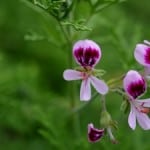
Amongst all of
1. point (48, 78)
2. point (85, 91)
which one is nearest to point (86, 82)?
point (85, 91)

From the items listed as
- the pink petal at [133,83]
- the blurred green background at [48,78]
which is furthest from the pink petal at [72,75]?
the blurred green background at [48,78]

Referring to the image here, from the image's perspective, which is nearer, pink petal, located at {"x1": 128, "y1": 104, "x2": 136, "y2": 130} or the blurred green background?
pink petal, located at {"x1": 128, "y1": 104, "x2": 136, "y2": 130}

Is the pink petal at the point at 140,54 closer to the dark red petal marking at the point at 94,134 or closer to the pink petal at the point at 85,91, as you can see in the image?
the pink petal at the point at 85,91

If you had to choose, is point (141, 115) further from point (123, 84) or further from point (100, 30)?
point (100, 30)

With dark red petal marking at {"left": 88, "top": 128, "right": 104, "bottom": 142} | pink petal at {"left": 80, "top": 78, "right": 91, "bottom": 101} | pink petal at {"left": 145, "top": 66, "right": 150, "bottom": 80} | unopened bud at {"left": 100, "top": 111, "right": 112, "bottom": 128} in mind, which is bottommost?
unopened bud at {"left": 100, "top": 111, "right": 112, "bottom": 128}

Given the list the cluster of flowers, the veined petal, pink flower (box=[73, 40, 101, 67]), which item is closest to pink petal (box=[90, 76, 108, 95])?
the cluster of flowers

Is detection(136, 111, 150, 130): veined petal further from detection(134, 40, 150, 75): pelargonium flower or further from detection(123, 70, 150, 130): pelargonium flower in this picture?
detection(134, 40, 150, 75): pelargonium flower
